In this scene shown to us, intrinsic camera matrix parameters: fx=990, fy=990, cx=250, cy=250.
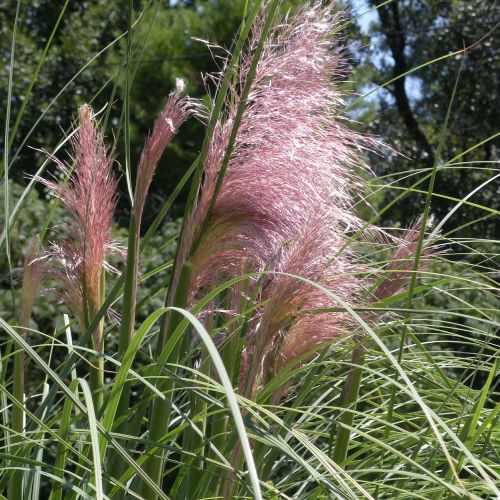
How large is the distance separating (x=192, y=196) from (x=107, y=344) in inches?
130

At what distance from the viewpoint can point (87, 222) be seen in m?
1.44

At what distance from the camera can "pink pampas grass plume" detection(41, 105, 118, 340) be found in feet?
4.74

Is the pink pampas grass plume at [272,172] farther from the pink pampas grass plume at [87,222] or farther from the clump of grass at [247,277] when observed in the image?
the pink pampas grass plume at [87,222]

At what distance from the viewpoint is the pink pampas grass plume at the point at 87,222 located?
1.44 m

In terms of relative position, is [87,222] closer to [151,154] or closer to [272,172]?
[151,154]

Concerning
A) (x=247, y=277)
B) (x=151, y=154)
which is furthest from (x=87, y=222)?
(x=247, y=277)

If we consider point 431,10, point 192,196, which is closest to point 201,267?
point 192,196

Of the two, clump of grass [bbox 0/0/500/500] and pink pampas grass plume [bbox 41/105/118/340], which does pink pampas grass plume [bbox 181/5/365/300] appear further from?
pink pampas grass plume [bbox 41/105/118/340]

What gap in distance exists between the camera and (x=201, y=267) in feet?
4.40

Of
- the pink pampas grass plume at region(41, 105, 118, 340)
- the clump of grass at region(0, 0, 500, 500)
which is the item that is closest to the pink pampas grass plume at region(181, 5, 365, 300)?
the clump of grass at region(0, 0, 500, 500)

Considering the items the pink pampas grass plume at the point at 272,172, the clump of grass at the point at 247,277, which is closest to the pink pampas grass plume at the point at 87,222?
the clump of grass at the point at 247,277

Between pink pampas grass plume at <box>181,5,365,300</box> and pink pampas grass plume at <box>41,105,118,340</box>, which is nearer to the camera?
pink pampas grass plume at <box>181,5,365,300</box>

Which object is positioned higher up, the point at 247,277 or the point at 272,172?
the point at 272,172

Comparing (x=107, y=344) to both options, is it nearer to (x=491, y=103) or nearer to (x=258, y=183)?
(x=258, y=183)
